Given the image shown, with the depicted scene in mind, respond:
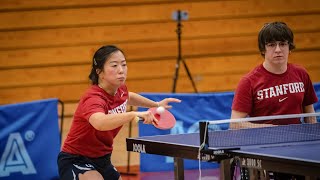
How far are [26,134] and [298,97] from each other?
13.4 ft

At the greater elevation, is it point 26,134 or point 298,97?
point 298,97

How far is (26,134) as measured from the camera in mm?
8062

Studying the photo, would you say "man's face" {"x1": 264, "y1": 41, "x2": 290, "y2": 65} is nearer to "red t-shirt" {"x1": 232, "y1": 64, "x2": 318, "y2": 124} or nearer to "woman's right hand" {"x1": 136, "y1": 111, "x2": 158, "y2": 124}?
"red t-shirt" {"x1": 232, "y1": 64, "x2": 318, "y2": 124}

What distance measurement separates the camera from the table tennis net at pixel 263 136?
14.2 feet

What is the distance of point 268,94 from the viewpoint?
507 centimetres

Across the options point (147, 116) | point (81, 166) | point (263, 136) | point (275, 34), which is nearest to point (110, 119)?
point (147, 116)

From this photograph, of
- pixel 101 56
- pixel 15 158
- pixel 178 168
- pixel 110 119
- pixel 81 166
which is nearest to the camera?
pixel 110 119

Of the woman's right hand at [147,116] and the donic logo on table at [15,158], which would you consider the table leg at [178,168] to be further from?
the donic logo on table at [15,158]

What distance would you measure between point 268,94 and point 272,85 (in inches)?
3.3

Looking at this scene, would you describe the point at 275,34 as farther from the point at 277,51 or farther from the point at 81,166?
the point at 81,166

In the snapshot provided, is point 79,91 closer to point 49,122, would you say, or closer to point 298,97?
point 49,122

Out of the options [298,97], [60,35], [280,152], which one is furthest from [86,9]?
[280,152]

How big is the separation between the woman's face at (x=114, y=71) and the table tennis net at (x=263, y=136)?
79 centimetres

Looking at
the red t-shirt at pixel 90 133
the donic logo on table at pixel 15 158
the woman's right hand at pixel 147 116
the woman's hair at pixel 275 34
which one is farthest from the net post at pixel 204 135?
the donic logo on table at pixel 15 158
